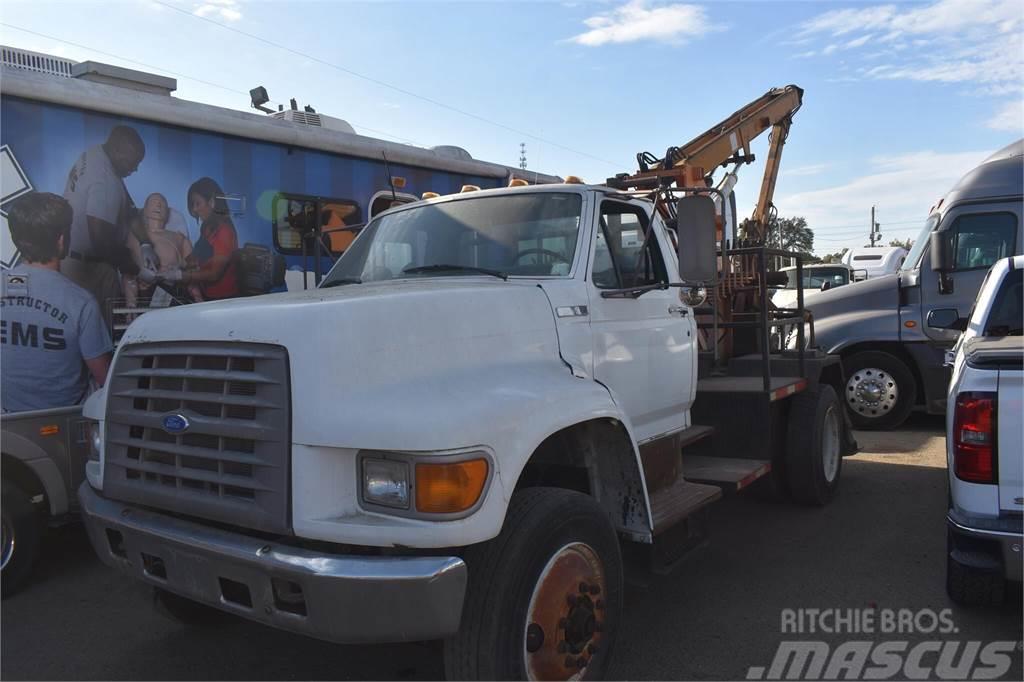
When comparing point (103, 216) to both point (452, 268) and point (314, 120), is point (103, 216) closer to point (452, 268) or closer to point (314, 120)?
point (314, 120)

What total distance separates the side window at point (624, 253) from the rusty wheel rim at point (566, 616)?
1.45 meters

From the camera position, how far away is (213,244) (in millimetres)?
5707

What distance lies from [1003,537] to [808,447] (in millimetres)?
2707

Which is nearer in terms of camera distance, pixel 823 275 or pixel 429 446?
pixel 429 446

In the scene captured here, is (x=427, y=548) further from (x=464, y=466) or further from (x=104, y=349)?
(x=104, y=349)

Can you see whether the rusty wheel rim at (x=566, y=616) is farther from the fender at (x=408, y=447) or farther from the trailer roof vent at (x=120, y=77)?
the trailer roof vent at (x=120, y=77)

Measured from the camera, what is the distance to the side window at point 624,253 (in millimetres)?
4117

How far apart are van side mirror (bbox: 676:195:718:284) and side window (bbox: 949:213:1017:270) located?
648 centimetres

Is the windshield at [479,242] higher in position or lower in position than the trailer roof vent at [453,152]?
lower

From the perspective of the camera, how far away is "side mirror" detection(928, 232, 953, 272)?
8812 mm

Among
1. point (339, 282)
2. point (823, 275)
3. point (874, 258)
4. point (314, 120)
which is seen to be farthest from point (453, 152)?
point (874, 258)

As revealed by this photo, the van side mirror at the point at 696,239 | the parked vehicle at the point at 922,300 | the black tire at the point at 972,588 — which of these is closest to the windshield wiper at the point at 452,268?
the van side mirror at the point at 696,239

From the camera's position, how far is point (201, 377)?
297 centimetres

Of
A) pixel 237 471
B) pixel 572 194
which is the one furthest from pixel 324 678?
pixel 572 194
